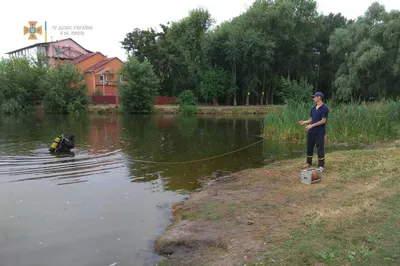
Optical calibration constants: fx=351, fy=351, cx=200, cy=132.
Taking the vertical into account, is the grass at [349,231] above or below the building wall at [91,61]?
below

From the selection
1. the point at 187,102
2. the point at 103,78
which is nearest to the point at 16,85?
the point at 103,78

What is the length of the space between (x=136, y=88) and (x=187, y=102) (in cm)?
738

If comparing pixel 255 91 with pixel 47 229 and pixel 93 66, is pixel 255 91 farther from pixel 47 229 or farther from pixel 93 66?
pixel 47 229

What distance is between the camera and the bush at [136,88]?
142 feet

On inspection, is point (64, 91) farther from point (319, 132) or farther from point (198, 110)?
point (319, 132)

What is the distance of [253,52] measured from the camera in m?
45.8

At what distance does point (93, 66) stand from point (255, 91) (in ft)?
82.9

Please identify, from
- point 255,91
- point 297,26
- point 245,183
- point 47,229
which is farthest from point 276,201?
point 297,26

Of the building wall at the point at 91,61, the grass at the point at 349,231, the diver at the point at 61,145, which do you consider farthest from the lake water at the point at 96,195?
the building wall at the point at 91,61

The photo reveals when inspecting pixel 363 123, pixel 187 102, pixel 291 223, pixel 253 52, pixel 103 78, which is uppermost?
pixel 253 52

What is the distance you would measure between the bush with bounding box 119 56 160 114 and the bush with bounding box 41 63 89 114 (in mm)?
5910

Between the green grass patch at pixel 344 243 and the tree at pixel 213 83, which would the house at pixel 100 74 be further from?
the green grass patch at pixel 344 243

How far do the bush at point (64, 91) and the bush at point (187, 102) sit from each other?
1246cm

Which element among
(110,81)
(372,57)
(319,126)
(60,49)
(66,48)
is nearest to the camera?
(319,126)
